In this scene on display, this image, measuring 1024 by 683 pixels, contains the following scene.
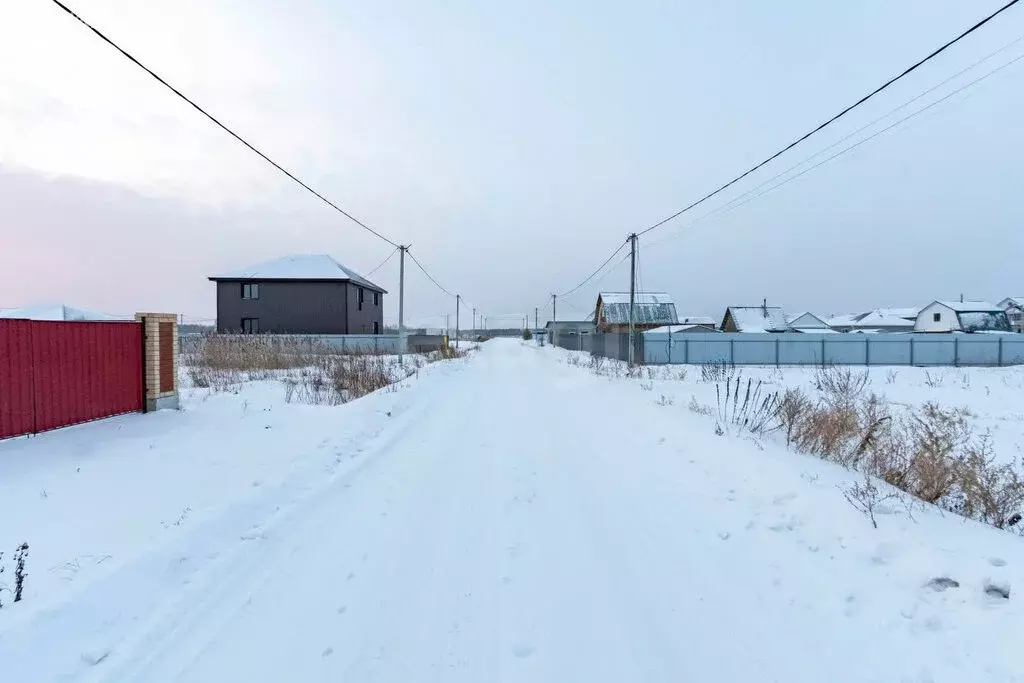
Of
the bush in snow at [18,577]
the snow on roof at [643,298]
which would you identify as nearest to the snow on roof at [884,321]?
the snow on roof at [643,298]

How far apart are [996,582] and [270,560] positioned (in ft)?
16.5

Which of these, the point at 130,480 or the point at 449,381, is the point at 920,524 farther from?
the point at 449,381

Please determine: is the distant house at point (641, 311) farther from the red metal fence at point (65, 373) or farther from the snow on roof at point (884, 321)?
the red metal fence at point (65, 373)

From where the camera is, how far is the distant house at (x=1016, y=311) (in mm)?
63450

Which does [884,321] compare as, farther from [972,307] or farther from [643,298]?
[643,298]

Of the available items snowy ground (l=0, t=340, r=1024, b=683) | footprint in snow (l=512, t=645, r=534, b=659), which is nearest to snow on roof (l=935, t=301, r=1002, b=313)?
snowy ground (l=0, t=340, r=1024, b=683)

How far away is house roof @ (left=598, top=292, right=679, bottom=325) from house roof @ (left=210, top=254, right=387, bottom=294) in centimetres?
2765

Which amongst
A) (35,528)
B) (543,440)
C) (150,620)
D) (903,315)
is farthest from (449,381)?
(903,315)

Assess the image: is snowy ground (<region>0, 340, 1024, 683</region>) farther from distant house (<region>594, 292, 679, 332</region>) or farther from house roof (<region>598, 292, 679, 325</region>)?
house roof (<region>598, 292, 679, 325</region>)

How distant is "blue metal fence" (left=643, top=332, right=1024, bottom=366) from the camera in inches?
1111

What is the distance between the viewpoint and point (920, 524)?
3992mm

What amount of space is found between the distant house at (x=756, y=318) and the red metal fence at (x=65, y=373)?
174ft

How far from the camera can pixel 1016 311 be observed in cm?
6750

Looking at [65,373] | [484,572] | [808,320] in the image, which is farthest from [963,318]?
[65,373]
